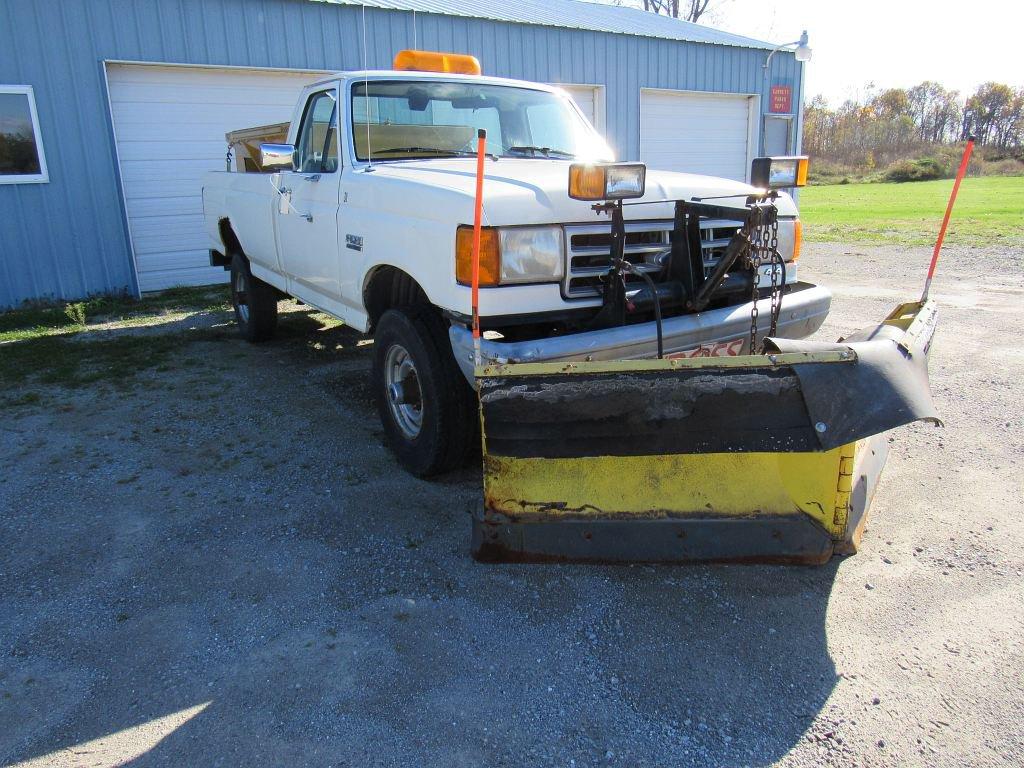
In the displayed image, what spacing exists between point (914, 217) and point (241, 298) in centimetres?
1706

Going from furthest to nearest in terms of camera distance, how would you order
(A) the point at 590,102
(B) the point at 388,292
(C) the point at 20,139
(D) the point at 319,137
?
(A) the point at 590,102, (C) the point at 20,139, (D) the point at 319,137, (B) the point at 388,292

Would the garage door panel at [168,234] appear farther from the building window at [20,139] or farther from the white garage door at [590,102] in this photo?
the white garage door at [590,102]

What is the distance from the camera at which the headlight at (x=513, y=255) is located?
10.8 feet

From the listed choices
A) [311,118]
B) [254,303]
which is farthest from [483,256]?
[254,303]

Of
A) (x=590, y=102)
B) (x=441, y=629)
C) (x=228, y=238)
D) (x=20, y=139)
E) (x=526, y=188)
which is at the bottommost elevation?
(x=441, y=629)

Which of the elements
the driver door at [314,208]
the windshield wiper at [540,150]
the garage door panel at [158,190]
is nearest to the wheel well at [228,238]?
the driver door at [314,208]

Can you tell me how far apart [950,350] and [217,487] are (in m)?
5.69

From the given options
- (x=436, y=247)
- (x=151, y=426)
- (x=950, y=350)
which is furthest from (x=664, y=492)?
(x=950, y=350)

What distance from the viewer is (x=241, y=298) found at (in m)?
7.35

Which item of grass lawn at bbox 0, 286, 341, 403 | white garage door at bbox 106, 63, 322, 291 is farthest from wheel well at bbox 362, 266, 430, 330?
white garage door at bbox 106, 63, 322, 291

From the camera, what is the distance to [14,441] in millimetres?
4801

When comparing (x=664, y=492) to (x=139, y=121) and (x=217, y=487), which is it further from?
(x=139, y=121)

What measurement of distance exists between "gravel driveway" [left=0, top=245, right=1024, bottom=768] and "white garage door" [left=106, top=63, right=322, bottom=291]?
6.16 meters

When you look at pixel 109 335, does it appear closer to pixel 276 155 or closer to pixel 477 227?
pixel 276 155
